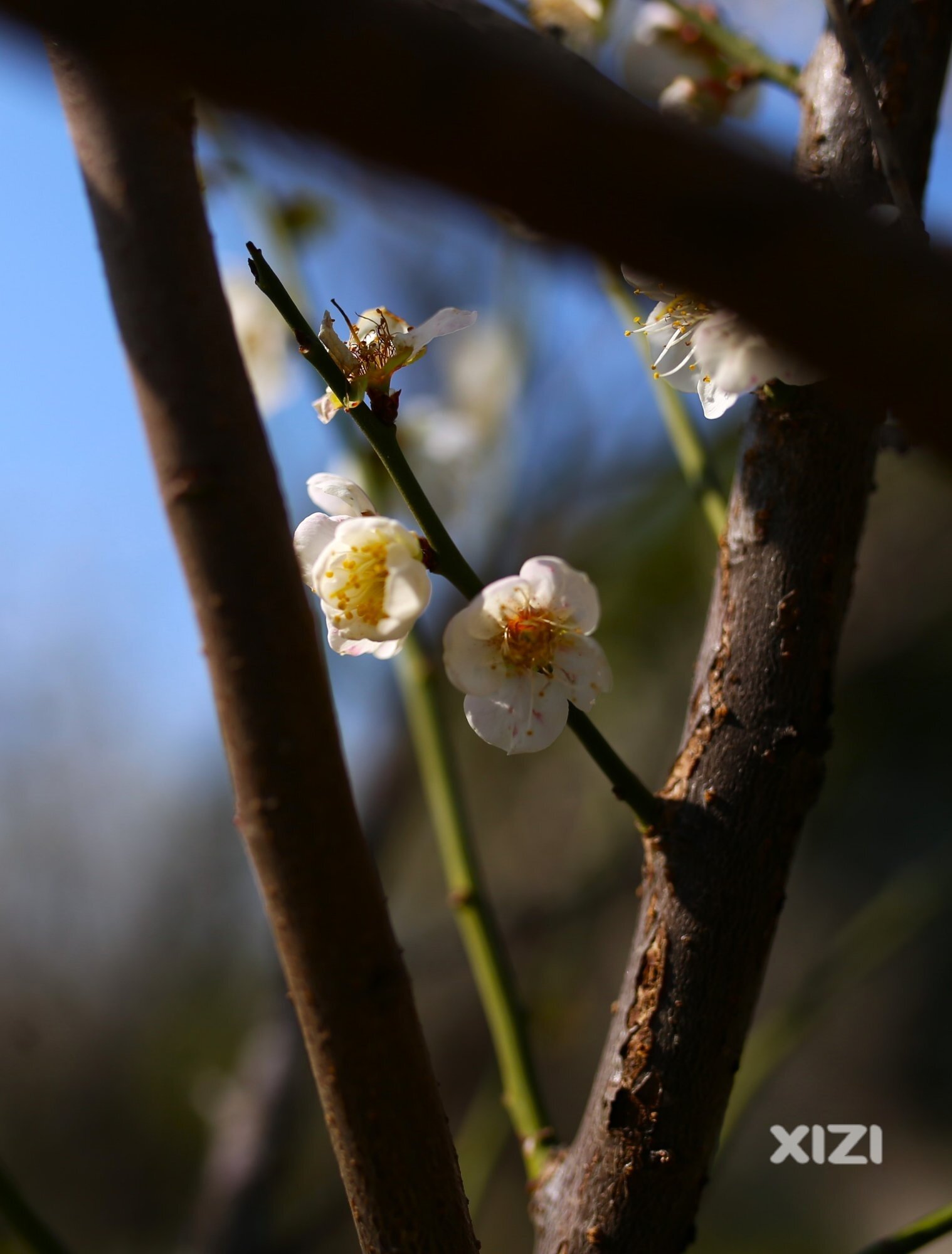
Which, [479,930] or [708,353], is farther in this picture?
[479,930]

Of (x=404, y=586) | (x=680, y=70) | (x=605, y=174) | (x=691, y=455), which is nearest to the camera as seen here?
(x=605, y=174)

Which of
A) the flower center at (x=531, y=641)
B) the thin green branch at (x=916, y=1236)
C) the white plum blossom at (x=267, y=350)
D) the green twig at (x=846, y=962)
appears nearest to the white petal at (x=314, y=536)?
the flower center at (x=531, y=641)

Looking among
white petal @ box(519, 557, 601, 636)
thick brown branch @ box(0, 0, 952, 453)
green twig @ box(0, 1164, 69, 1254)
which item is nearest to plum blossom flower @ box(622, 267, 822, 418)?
white petal @ box(519, 557, 601, 636)

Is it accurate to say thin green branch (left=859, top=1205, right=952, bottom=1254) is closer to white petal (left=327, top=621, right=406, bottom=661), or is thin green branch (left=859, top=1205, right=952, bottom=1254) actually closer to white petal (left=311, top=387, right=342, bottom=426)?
white petal (left=327, top=621, right=406, bottom=661)

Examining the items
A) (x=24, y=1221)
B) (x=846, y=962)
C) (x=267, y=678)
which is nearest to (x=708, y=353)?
(x=267, y=678)

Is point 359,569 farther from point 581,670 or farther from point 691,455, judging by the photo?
point 691,455

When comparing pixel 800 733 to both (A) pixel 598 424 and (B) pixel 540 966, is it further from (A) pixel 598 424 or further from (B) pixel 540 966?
(B) pixel 540 966

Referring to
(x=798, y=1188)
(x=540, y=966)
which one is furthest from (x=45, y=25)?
(x=798, y=1188)
